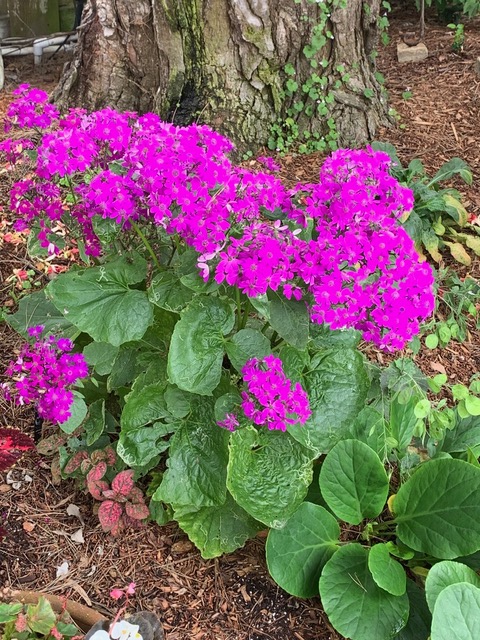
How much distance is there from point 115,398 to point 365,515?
3.05 ft

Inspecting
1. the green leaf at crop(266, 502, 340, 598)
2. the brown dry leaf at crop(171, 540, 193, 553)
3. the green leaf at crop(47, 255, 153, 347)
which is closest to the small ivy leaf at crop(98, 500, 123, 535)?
the brown dry leaf at crop(171, 540, 193, 553)

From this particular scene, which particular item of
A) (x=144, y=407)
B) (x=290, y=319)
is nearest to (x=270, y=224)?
(x=290, y=319)

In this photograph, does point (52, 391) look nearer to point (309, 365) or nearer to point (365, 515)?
point (309, 365)

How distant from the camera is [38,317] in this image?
2230mm

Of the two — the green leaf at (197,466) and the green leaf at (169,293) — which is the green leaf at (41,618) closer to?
the green leaf at (197,466)

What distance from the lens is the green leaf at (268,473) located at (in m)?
1.86

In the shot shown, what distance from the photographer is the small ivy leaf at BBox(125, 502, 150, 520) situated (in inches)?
81.6

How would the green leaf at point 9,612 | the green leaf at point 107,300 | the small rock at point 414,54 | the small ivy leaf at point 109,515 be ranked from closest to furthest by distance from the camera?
the green leaf at point 9,612, the green leaf at point 107,300, the small ivy leaf at point 109,515, the small rock at point 414,54

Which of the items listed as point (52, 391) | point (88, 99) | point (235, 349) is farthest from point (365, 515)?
point (88, 99)

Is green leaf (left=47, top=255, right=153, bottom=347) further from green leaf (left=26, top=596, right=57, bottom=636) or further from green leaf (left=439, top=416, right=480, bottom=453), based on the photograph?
green leaf (left=439, top=416, right=480, bottom=453)

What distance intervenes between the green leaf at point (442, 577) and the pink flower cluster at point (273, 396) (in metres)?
0.55

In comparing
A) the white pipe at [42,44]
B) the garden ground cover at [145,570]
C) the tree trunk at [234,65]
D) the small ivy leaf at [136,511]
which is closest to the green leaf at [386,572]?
the garden ground cover at [145,570]

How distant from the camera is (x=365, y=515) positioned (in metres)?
2.08

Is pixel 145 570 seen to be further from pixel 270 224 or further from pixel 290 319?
pixel 270 224
